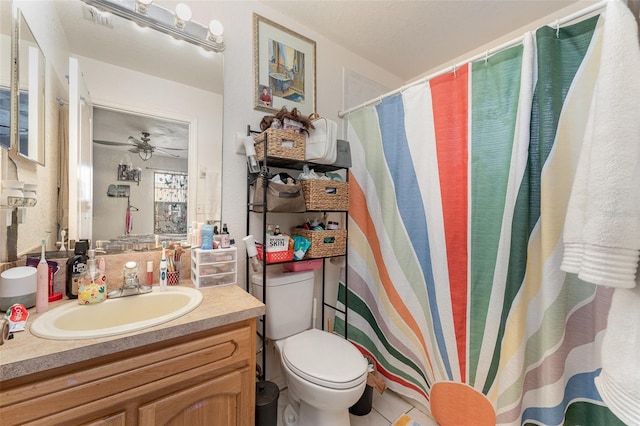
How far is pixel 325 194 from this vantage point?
5.11ft

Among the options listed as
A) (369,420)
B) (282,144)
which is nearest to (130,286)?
(282,144)

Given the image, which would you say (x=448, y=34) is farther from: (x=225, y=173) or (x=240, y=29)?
(x=225, y=173)

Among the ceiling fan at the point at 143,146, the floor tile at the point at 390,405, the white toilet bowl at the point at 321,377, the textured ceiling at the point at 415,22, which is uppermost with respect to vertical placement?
the textured ceiling at the point at 415,22

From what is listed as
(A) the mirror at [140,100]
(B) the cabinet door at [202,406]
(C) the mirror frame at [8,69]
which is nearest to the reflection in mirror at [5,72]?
(C) the mirror frame at [8,69]

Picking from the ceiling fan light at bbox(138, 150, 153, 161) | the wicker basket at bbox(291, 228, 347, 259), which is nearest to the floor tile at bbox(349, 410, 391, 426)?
the wicker basket at bbox(291, 228, 347, 259)

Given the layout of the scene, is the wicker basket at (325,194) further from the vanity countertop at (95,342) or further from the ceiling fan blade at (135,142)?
the ceiling fan blade at (135,142)

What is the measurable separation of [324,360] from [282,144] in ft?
3.74

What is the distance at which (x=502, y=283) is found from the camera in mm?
1206

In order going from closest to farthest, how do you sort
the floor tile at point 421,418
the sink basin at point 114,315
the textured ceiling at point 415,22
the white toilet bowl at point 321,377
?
the sink basin at point 114,315
the white toilet bowl at point 321,377
the floor tile at point 421,418
the textured ceiling at point 415,22

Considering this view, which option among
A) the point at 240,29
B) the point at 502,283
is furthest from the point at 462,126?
the point at 240,29

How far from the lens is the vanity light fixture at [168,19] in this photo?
1.22m

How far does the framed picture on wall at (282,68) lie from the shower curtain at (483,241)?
46 cm

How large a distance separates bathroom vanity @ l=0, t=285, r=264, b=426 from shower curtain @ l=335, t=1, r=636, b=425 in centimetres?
101

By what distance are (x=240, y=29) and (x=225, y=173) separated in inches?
34.5
